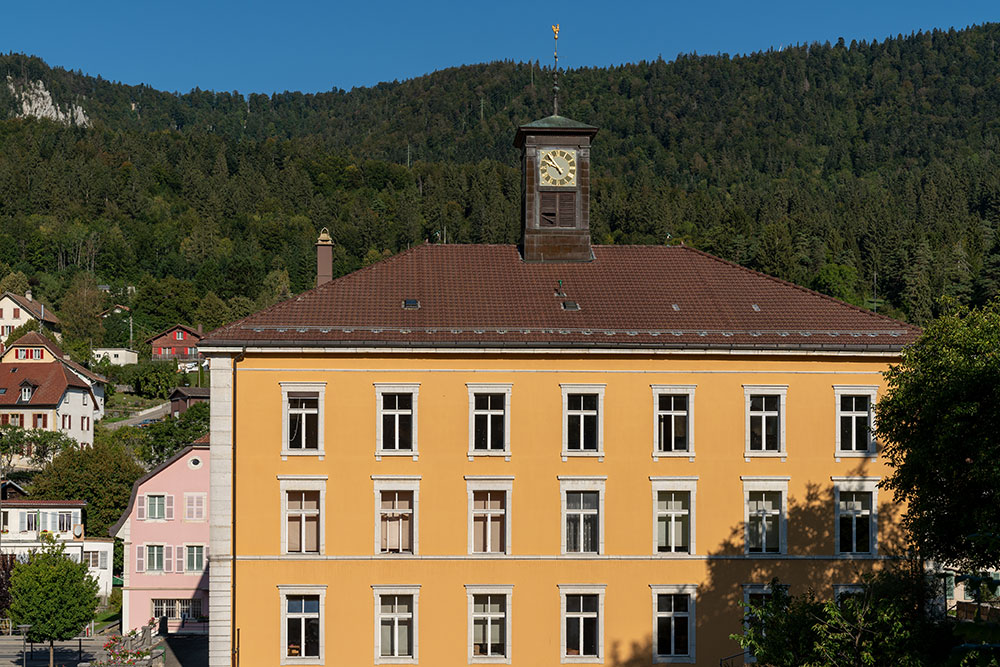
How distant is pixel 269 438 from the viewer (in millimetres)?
33375

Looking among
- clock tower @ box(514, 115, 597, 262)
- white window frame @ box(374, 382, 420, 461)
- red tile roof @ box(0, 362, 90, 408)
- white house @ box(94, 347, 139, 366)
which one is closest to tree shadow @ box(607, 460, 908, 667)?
white window frame @ box(374, 382, 420, 461)

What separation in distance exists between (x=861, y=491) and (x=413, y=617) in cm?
1359

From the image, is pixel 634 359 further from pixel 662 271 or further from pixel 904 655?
pixel 904 655

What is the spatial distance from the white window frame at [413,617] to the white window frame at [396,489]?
3.00 feet

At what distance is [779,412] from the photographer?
113ft

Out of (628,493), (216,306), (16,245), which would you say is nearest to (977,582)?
(628,493)

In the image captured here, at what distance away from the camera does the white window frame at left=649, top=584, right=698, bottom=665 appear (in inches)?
1305

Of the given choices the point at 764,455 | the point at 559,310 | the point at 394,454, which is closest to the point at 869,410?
the point at 764,455

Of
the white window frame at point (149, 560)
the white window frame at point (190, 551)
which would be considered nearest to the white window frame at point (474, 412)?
the white window frame at point (190, 551)

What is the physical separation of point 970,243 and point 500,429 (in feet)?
482

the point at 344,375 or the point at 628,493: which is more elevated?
the point at 344,375

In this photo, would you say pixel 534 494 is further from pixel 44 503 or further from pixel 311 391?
pixel 44 503

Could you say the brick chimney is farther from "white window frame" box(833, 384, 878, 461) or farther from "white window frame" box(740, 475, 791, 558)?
"white window frame" box(833, 384, 878, 461)

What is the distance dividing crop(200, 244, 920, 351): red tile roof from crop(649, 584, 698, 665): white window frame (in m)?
6.92
